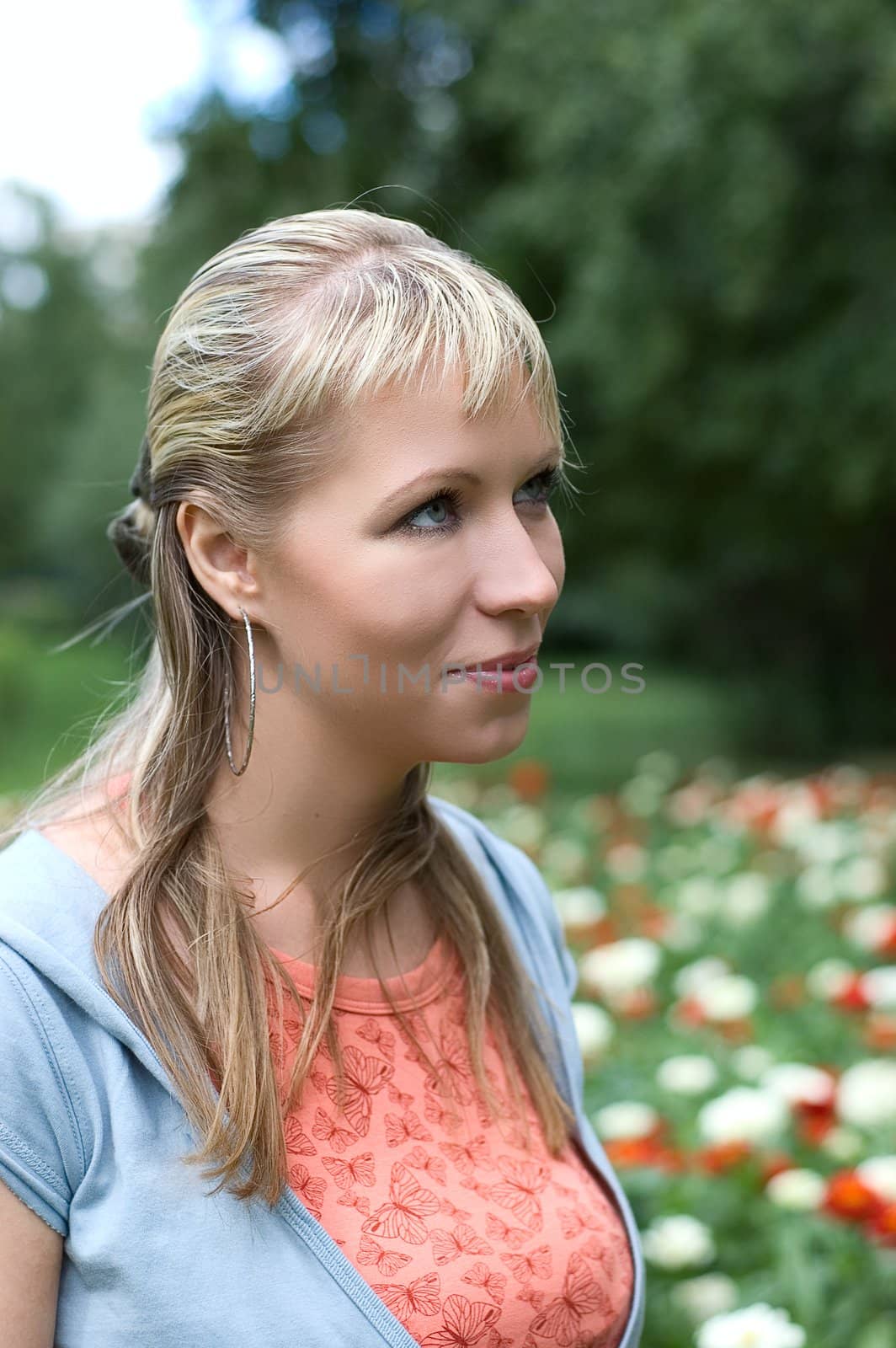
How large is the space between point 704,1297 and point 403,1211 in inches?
41.1

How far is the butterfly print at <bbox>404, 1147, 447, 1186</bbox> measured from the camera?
156cm

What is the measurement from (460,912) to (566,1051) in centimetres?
24

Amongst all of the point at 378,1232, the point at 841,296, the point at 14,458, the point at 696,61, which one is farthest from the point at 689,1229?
the point at 14,458

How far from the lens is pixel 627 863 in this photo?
5344 millimetres

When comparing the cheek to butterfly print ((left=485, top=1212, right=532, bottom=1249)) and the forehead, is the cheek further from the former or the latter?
butterfly print ((left=485, top=1212, right=532, bottom=1249))

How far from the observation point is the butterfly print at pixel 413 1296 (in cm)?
145

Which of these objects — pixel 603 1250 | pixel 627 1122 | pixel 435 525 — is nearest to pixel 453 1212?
pixel 603 1250

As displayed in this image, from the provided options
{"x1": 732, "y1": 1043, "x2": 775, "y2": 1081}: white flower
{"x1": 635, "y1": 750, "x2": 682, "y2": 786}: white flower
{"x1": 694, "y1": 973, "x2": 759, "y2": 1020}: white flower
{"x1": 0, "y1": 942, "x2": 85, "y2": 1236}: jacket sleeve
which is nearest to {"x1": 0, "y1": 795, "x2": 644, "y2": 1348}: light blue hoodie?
{"x1": 0, "y1": 942, "x2": 85, "y2": 1236}: jacket sleeve

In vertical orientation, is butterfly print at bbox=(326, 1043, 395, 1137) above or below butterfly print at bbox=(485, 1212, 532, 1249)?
above

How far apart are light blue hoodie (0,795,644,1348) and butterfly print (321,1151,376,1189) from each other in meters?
0.07

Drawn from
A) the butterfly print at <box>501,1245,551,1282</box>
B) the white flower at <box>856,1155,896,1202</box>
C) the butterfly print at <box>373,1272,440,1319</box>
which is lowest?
the white flower at <box>856,1155,896,1202</box>

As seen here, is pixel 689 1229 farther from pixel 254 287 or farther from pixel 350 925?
pixel 254 287

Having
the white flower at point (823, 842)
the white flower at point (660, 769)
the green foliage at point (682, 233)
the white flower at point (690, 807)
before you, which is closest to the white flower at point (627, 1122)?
the white flower at point (823, 842)

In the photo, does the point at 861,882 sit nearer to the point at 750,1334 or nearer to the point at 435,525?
the point at 750,1334
